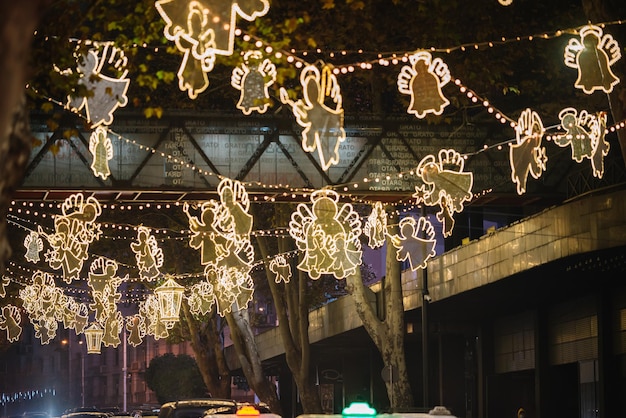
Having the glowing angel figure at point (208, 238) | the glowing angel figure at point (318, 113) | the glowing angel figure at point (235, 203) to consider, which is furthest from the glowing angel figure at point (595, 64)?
the glowing angel figure at point (208, 238)

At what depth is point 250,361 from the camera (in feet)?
158

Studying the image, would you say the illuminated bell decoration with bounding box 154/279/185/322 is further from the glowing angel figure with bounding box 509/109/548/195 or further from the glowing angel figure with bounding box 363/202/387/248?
the glowing angel figure with bounding box 509/109/548/195

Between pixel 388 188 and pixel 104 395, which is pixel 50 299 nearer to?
pixel 388 188

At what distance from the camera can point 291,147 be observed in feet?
86.4

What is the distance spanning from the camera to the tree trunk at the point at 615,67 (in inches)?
728

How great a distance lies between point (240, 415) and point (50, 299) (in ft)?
93.9

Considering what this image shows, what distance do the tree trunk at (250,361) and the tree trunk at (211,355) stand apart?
394 inches

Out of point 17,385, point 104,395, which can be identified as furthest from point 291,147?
point 104,395

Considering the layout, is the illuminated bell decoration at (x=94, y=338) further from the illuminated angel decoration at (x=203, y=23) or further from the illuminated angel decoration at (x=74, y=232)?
the illuminated angel decoration at (x=203, y=23)

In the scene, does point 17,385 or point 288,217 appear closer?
point 288,217

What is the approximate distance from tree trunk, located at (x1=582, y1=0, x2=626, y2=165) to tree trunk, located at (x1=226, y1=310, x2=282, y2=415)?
2950cm

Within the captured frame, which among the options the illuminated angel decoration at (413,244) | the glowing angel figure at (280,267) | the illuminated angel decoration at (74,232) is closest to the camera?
the illuminated angel decoration at (74,232)

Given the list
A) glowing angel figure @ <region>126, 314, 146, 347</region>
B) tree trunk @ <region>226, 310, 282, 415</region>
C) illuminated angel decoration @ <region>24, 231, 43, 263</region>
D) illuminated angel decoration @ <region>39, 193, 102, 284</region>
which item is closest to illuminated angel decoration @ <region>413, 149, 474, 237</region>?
illuminated angel decoration @ <region>39, 193, 102, 284</region>

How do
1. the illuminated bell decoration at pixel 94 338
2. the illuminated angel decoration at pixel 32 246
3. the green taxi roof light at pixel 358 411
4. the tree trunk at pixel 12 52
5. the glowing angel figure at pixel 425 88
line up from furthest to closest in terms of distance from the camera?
1. the illuminated bell decoration at pixel 94 338
2. the illuminated angel decoration at pixel 32 246
3. the glowing angel figure at pixel 425 88
4. the green taxi roof light at pixel 358 411
5. the tree trunk at pixel 12 52
